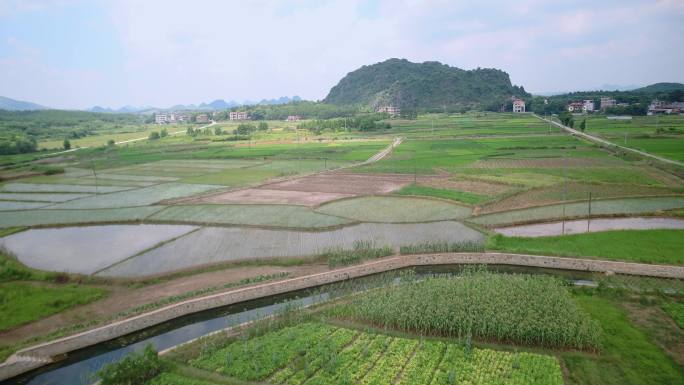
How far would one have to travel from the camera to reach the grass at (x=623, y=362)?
44.1ft

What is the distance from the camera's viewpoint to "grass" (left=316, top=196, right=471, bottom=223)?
Answer: 30766mm

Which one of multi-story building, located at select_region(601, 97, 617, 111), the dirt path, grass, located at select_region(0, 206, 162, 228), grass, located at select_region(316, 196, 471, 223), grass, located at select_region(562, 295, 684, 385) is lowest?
grass, located at select_region(562, 295, 684, 385)

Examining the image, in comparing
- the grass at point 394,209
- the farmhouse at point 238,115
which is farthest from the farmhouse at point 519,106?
the grass at point 394,209

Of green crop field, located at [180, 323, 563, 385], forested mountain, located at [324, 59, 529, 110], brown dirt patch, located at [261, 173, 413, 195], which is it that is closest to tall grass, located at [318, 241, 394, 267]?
green crop field, located at [180, 323, 563, 385]

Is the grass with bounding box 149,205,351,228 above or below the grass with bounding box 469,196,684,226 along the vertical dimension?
above

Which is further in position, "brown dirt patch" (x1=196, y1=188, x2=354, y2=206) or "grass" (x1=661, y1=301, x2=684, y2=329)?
"brown dirt patch" (x1=196, y1=188, x2=354, y2=206)

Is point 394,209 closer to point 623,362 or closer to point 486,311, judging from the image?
point 486,311

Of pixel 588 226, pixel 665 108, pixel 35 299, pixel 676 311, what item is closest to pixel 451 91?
pixel 665 108

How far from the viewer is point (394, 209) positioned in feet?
109

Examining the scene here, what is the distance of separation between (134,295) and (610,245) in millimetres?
25501

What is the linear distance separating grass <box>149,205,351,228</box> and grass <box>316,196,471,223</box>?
65.4 inches

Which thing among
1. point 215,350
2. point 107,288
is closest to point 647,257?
point 215,350

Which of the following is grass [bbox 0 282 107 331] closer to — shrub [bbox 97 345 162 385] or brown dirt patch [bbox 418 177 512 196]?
shrub [bbox 97 345 162 385]

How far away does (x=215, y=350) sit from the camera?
15844mm
